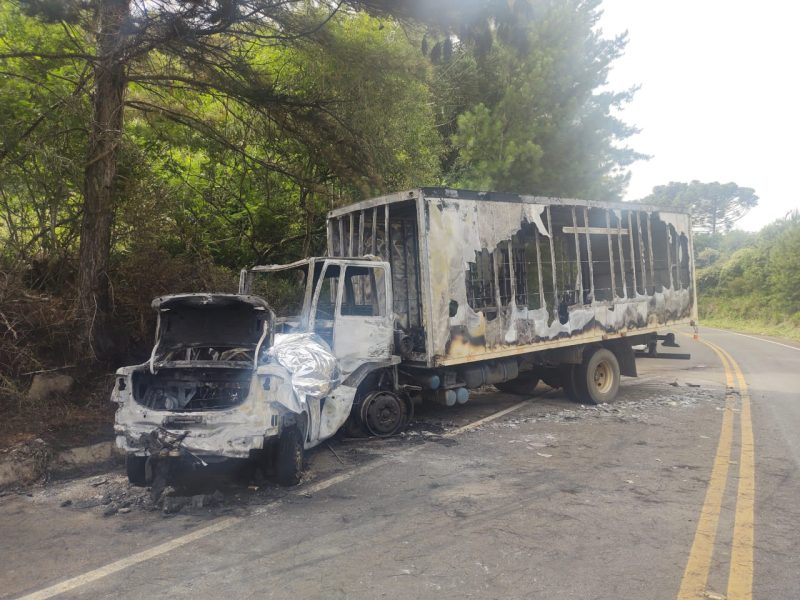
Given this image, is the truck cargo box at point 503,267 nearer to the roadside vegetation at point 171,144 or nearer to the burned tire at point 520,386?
the burned tire at point 520,386

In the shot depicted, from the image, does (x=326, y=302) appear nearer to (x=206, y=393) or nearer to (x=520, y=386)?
(x=206, y=393)

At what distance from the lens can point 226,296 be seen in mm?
5707

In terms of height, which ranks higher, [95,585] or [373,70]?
[373,70]

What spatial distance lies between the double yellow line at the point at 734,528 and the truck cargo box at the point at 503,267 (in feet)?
8.97

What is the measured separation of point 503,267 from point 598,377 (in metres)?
3.20

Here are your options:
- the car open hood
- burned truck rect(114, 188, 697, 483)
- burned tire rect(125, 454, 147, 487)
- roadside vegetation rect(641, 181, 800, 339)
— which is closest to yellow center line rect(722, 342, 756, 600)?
burned truck rect(114, 188, 697, 483)

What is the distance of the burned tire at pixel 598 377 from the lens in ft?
31.6

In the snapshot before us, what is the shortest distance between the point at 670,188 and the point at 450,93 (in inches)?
2940

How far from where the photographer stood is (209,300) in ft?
18.9

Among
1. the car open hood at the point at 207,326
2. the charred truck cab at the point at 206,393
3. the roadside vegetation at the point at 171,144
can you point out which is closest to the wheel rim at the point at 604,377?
the roadside vegetation at the point at 171,144

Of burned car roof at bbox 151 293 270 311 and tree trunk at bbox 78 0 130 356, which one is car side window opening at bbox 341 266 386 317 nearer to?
burned car roof at bbox 151 293 270 311

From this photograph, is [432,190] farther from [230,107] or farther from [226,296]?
[230,107]

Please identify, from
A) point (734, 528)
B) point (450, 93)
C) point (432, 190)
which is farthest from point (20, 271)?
point (450, 93)

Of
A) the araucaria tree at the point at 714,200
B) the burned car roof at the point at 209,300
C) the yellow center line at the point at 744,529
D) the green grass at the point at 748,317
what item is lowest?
the yellow center line at the point at 744,529
